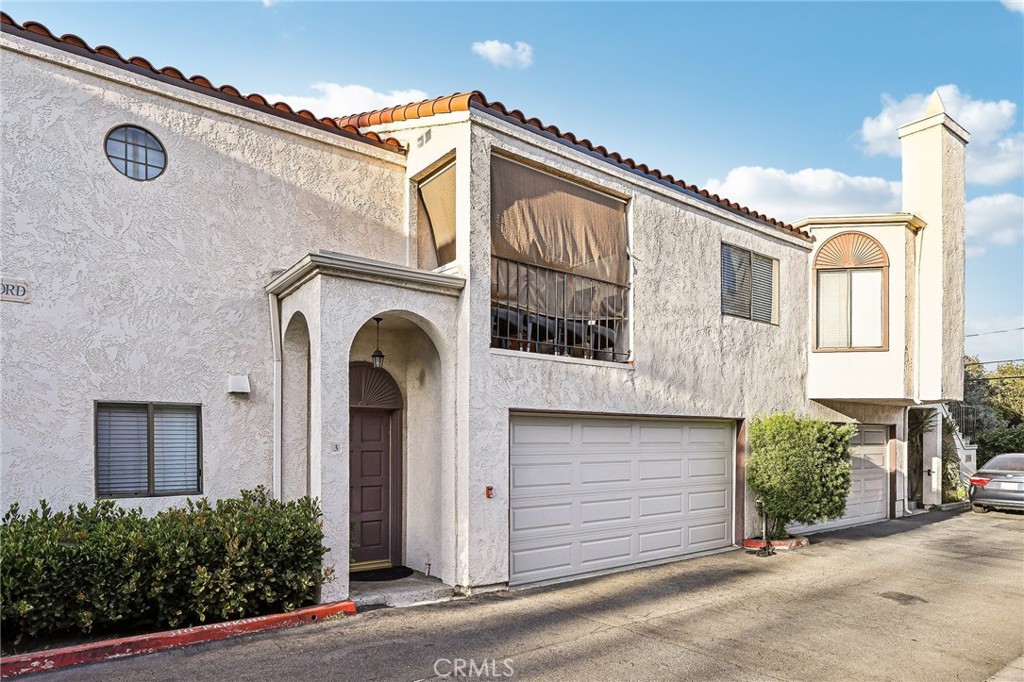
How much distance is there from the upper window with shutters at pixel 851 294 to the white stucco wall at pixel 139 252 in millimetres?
9243

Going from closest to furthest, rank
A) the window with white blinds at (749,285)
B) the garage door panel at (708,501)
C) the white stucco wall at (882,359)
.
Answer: the garage door panel at (708,501)
the window with white blinds at (749,285)
the white stucco wall at (882,359)

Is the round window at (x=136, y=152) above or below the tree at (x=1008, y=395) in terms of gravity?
above

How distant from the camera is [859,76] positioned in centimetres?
1196

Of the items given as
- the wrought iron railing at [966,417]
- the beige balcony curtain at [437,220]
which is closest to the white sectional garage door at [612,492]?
the beige balcony curtain at [437,220]

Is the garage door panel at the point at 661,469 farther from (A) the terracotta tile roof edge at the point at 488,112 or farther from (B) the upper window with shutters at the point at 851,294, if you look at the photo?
(B) the upper window with shutters at the point at 851,294

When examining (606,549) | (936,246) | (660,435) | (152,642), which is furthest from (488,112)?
(936,246)

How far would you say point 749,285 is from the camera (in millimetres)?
12070

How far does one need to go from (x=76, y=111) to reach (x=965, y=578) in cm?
1214

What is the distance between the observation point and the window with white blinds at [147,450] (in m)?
7.02

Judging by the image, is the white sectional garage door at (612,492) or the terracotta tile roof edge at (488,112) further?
the white sectional garage door at (612,492)

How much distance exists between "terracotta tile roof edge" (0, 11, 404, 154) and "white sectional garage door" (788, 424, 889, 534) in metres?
10.9

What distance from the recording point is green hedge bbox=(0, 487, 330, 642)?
5531 mm

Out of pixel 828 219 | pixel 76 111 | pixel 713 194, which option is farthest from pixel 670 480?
pixel 76 111

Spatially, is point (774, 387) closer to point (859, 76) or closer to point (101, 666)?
point (859, 76)
